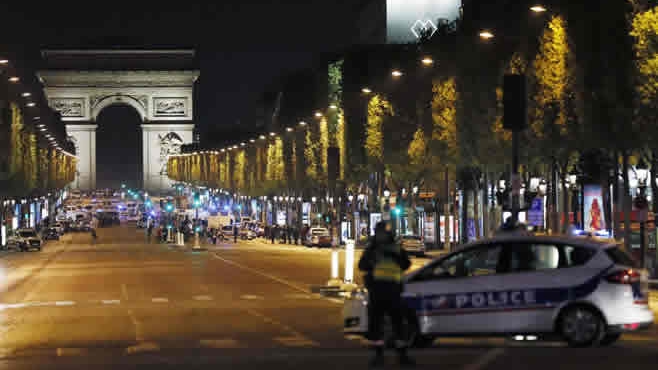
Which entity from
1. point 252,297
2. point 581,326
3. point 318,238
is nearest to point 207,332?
point 581,326

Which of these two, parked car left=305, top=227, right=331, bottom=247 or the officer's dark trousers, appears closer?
the officer's dark trousers

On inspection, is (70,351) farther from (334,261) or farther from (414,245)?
(414,245)

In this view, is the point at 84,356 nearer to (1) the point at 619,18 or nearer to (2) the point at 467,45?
(1) the point at 619,18

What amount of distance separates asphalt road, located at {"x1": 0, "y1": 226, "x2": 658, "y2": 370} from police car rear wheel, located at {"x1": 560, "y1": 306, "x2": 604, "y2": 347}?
0.77 feet

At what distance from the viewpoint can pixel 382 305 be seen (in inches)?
776

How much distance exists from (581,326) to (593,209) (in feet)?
71.7

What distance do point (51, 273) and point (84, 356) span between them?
33478 mm

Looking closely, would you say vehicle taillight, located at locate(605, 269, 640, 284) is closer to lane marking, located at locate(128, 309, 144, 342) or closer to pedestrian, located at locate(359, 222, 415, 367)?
pedestrian, located at locate(359, 222, 415, 367)

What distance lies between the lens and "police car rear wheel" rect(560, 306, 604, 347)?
67.4 feet

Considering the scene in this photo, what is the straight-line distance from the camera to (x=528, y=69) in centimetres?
5359

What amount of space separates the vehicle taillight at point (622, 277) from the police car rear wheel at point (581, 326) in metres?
0.46

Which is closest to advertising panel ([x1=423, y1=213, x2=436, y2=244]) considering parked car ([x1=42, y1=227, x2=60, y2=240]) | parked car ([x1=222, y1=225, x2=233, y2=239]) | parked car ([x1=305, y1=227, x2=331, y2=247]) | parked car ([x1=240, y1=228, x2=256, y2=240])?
parked car ([x1=305, y1=227, x2=331, y2=247])

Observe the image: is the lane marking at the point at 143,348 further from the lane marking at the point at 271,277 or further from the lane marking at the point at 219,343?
the lane marking at the point at 271,277

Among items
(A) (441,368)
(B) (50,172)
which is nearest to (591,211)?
(A) (441,368)
